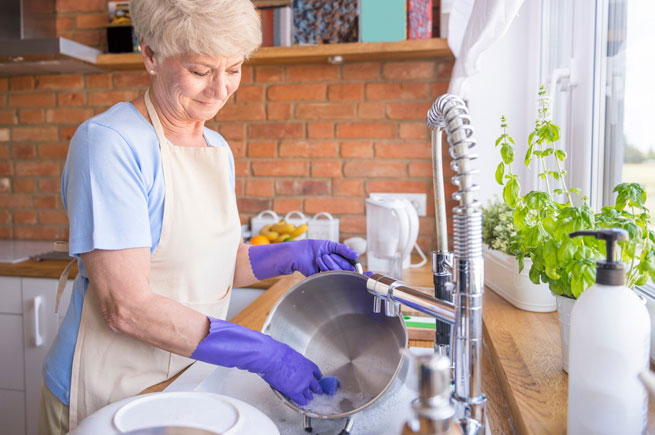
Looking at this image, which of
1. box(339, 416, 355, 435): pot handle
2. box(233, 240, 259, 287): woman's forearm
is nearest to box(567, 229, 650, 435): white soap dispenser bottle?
box(339, 416, 355, 435): pot handle

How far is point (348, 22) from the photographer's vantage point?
2131mm

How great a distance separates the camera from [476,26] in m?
1.26

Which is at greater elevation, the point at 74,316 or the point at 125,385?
the point at 74,316

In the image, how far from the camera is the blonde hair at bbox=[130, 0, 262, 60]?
0.92m

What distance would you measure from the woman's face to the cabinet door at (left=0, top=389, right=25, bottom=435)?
5.36ft

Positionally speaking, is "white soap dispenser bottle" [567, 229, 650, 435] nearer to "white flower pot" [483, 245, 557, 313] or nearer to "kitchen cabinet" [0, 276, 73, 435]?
"white flower pot" [483, 245, 557, 313]

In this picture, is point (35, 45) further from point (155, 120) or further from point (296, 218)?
point (155, 120)

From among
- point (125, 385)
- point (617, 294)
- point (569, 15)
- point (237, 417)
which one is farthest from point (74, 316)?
point (569, 15)

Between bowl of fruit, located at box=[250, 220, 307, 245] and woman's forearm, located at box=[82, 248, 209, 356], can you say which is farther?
bowl of fruit, located at box=[250, 220, 307, 245]

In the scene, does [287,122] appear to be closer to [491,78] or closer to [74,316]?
[491,78]

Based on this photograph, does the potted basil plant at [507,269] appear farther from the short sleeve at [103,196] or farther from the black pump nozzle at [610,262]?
the short sleeve at [103,196]

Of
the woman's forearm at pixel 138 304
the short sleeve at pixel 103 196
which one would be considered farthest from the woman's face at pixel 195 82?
the woman's forearm at pixel 138 304

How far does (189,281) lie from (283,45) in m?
1.42

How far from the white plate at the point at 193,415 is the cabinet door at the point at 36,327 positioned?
5.07ft
